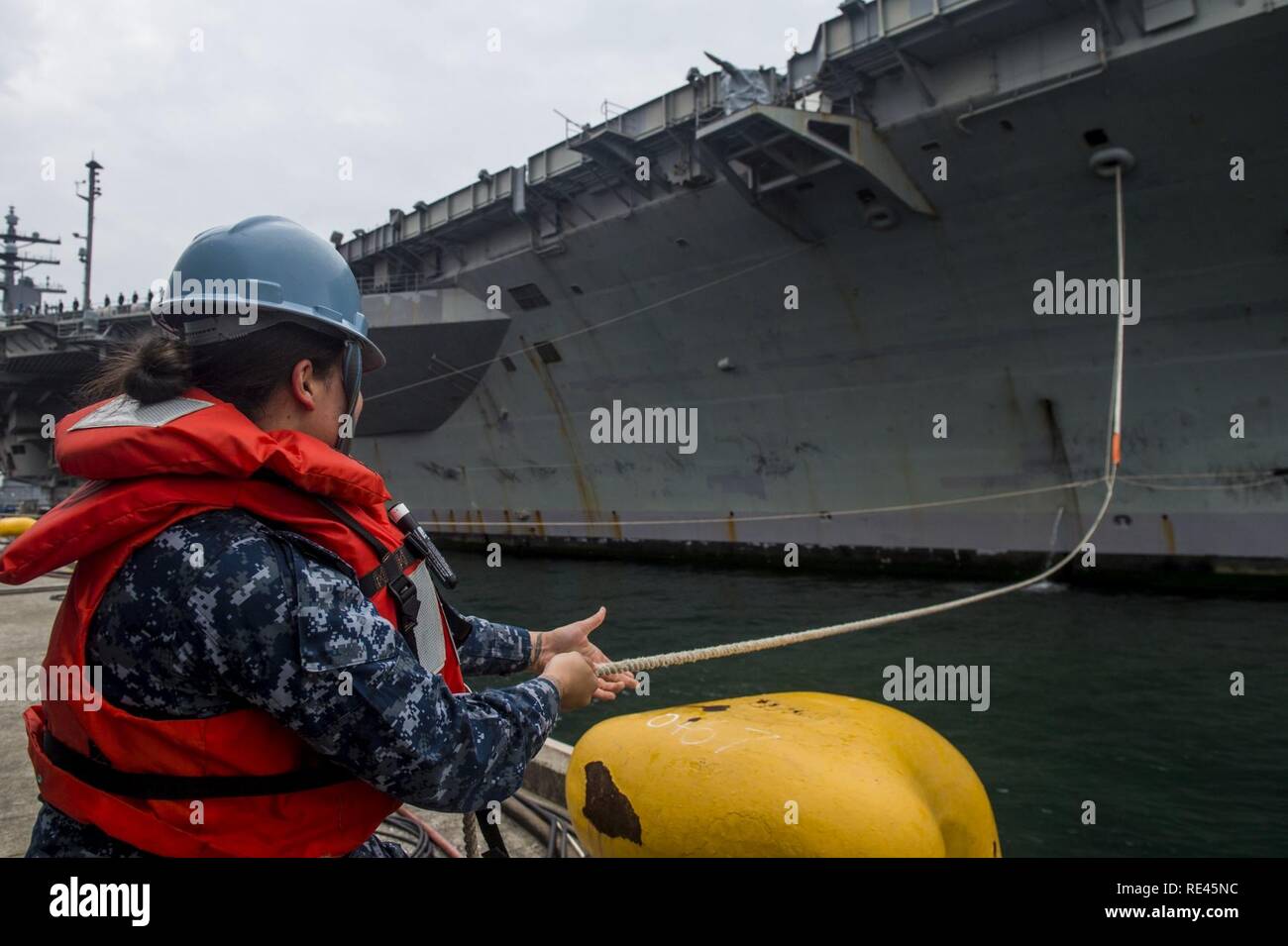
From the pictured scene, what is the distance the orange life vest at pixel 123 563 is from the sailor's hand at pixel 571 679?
0.46 meters

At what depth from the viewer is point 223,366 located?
Answer: 1484 mm

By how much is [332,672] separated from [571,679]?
58 centimetres

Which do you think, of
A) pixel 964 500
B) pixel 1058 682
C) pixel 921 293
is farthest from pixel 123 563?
pixel 964 500

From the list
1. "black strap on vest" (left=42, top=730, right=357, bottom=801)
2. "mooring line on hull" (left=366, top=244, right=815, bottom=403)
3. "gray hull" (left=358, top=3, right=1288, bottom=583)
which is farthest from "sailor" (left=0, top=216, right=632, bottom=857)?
"mooring line on hull" (left=366, top=244, right=815, bottom=403)

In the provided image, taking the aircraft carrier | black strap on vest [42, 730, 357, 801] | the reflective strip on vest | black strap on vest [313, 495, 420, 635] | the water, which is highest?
the aircraft carrier

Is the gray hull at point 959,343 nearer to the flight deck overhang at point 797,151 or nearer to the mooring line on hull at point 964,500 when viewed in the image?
the mooring line on hull at point 964,500

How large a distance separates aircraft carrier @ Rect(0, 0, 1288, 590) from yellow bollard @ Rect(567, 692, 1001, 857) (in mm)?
9946

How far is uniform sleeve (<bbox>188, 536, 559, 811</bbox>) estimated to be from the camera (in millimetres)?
1226

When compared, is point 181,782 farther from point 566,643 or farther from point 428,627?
point 566,643

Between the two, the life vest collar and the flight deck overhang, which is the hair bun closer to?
the life vest collar

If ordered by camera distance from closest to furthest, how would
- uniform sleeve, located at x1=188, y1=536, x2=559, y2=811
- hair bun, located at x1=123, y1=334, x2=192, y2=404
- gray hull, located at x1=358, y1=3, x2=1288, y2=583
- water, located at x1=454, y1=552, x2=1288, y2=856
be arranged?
uniform sleeve, located at x1=188, y1=536, x2=559, y2=811
hair bun, located at x1=123, y1=334, x2=192, y2=404
water, located at x1=454, y1=552, x2=1288, y2=856
gray hull, located at x1=358, y1=3, x2=1288, y2=583

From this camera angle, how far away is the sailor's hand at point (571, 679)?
1.68 meters

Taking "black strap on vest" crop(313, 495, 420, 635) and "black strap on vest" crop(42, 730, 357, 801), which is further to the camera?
"black strap on vest" crop(313, 495, 420, 635)
